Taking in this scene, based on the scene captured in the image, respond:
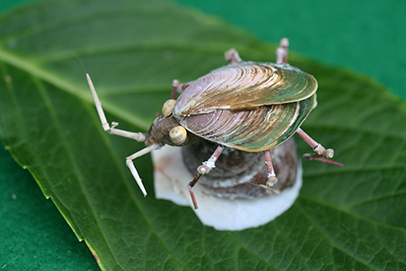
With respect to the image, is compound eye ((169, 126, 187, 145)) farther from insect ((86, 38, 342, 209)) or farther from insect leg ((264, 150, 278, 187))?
insect leg ((264, 150, 278, 187))

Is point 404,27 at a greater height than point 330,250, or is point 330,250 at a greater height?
point 404,27

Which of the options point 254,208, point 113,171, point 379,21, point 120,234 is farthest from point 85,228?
point 379,21

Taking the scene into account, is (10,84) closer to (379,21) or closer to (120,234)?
(120,234)

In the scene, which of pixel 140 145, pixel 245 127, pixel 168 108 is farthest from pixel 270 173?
pixel 140 145

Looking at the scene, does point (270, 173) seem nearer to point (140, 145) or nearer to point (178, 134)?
point (178, 134)

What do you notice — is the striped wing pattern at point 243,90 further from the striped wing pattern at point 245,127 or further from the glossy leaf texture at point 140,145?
the glossy leaf texture at point 140,145

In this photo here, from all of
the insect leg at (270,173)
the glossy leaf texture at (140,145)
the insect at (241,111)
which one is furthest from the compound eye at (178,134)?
the glossy leaf texture at (140,145)

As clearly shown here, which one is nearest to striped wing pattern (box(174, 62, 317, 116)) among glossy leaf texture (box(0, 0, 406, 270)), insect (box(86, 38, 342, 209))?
insect (box(86, 38, 342, 209))
